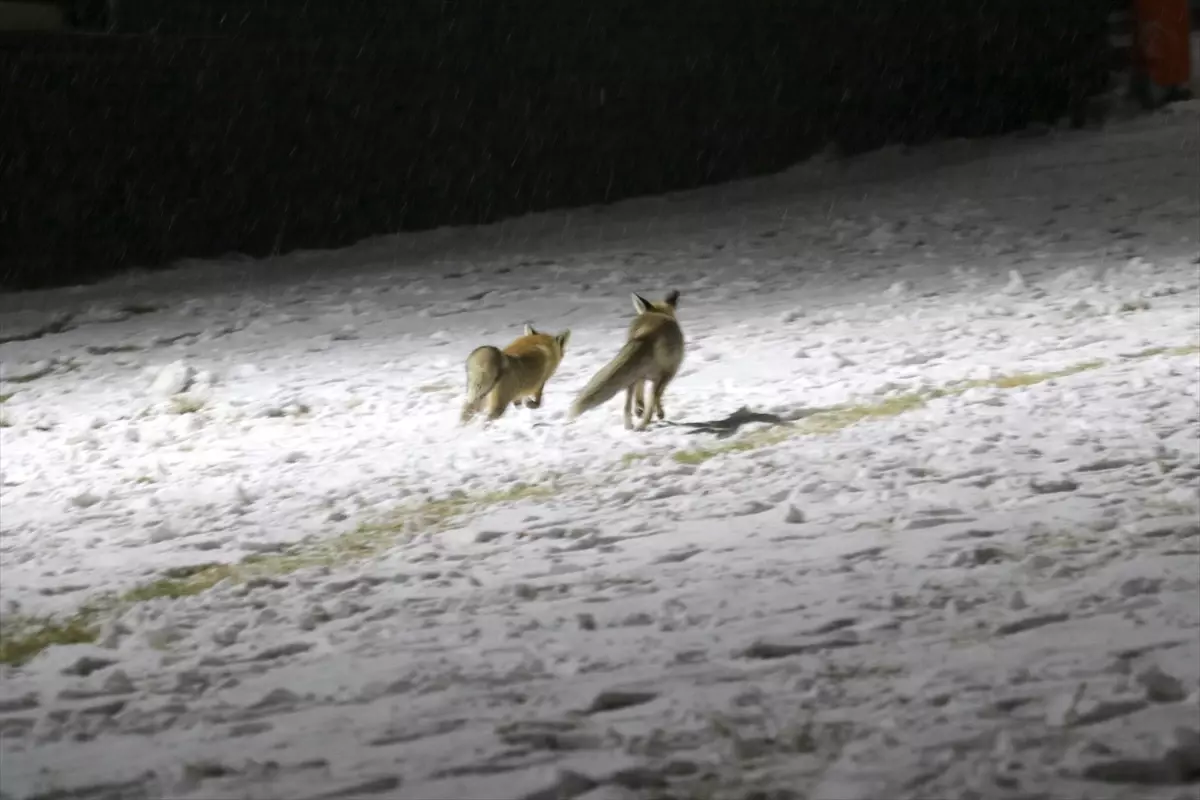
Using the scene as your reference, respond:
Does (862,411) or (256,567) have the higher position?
(862,411)

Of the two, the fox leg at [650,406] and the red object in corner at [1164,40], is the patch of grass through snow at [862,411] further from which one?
the red object in corner at [1164,40]

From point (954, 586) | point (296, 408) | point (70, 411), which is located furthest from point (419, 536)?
point (70, 411)

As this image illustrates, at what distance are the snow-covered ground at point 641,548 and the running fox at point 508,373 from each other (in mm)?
136

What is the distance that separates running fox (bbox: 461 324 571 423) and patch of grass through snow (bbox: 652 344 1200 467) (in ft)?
2.33

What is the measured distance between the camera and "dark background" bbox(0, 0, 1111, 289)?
11.8 meters

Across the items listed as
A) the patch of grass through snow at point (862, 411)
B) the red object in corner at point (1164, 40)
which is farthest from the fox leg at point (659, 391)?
the red object in corner at point (1164, 40)

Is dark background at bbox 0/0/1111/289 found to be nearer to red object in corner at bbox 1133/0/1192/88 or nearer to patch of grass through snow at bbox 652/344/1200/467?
red object in corner at bbox 1133/0/1192/88

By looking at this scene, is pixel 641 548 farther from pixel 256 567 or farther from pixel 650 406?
pixel 650 406

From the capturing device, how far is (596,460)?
228 inches

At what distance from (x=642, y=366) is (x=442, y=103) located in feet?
26.9

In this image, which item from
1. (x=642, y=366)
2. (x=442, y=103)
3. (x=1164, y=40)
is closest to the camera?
(x=642, y=366)

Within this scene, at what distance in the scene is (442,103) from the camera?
13477mm

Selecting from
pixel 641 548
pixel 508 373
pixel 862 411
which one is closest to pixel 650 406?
pixel 508 373

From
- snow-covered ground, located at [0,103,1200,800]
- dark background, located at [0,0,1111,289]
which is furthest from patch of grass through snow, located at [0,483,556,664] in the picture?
dark background, located at [0,0,1111,289]
